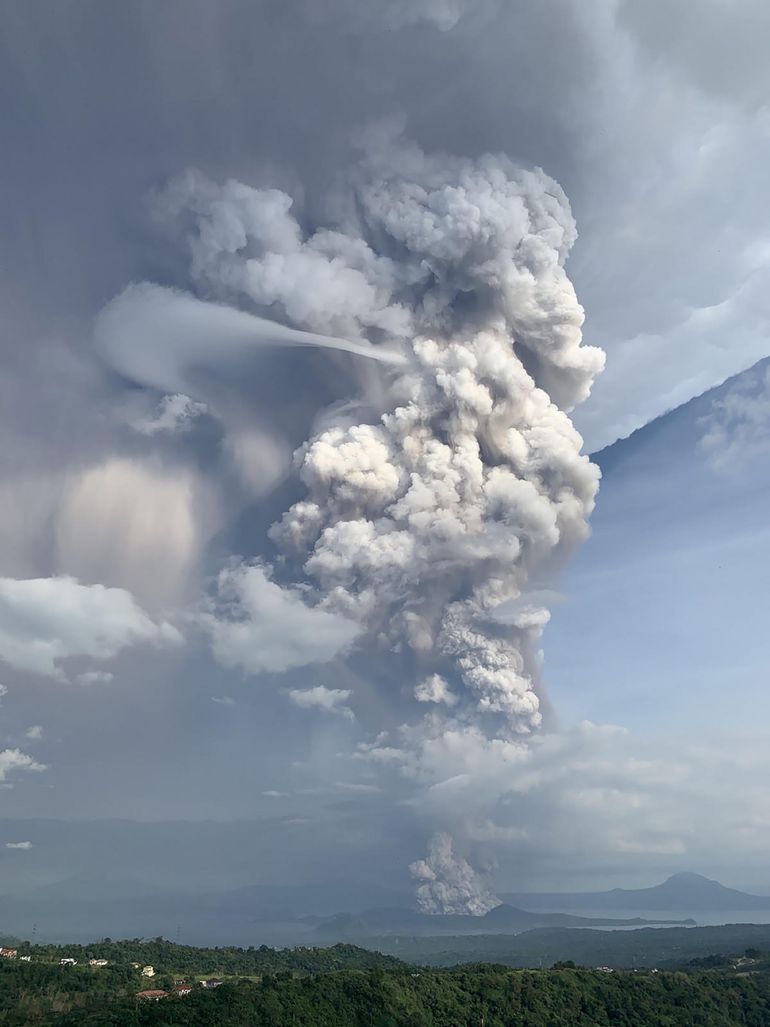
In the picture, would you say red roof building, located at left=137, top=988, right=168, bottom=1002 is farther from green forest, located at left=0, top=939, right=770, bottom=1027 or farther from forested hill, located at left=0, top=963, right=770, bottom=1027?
forested hill, located at left=0, top=963, right=770, bottom=1027

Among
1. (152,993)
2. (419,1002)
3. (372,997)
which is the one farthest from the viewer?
(152,993)

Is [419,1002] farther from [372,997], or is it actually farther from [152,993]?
[152,993]

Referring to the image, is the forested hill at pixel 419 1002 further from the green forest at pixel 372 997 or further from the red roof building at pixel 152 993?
the red roof building at pixel 152 993

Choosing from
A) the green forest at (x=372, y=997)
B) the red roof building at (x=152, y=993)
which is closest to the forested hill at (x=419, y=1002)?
the green forest at (x=372, y=997)

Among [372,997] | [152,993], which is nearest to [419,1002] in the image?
[372,997]

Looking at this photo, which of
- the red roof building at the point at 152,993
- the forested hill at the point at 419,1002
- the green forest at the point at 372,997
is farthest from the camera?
the red roof building at the point at 152,993

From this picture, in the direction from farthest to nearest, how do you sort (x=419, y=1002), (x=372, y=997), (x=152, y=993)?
(x=152, y=993) → (x=419, y=1002) → (x=372, y=997)

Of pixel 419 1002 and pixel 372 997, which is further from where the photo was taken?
pixel 419 1002

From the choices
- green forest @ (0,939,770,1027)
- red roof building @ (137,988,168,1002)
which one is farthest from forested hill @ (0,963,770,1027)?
red roof building @ (137,988,168,1002)

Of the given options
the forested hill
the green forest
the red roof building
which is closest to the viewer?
the forested hill
